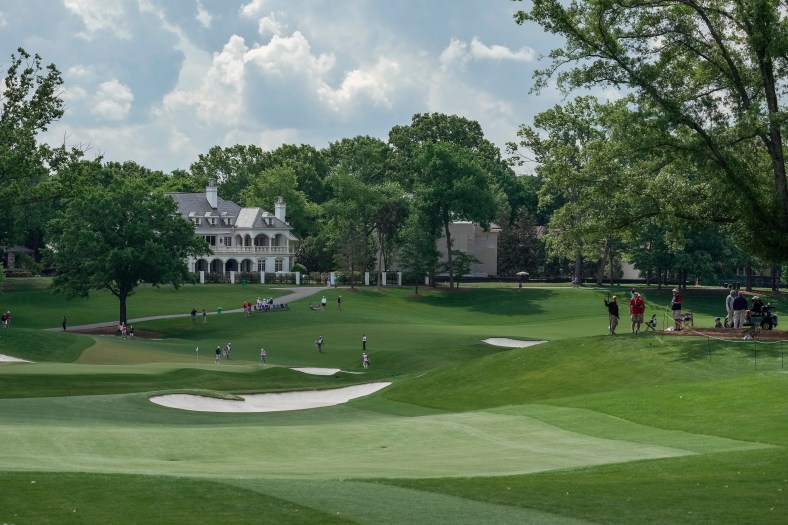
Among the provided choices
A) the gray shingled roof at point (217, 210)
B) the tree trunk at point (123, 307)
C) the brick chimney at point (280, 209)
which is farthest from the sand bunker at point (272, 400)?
the brick chimney at point (280, 209)

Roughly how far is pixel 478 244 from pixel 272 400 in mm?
120798

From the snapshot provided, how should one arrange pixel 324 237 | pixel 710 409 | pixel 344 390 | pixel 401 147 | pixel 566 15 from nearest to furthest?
pixel 710 409, pixel 566 15, pixel 344 390, pixel 324 237, pixel 401 147

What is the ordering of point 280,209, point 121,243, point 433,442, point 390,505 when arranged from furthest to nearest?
point 280,209, point 121,243, point 433,442, point 390,505

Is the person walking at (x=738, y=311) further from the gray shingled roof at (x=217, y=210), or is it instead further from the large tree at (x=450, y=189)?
the gray shingled roof at (x=217, y=210)

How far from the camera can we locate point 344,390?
5266 centimetres

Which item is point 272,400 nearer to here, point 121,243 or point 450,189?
point 121,243

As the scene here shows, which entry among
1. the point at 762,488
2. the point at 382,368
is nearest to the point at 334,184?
the point at 382,368

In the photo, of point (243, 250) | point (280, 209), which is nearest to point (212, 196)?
Result: point (280, 209)

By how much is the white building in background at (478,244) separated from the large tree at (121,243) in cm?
6718

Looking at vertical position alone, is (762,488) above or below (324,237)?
below

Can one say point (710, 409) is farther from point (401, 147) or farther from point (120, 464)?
point (401, 147)

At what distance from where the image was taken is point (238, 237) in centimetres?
14950

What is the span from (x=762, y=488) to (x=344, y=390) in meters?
34.6

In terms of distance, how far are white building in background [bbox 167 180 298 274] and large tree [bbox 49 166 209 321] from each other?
42.2 metres
